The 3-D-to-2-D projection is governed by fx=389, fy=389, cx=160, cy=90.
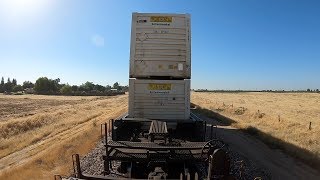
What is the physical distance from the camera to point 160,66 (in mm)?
12906

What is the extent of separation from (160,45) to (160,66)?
711 millimetres

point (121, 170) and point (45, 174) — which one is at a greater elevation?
point (121, 170)

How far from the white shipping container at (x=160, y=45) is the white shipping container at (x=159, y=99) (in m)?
0.30

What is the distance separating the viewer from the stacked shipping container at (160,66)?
42.0 ft

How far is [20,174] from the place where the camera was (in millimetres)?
15234

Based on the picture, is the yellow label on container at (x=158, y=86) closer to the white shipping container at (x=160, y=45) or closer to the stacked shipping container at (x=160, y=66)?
the stacked shipping container at (x=160, y=66)

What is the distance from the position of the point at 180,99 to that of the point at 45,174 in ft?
19.5

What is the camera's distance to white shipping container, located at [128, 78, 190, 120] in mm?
12750

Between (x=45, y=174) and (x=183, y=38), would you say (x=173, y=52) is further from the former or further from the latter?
(x=45, y=174)

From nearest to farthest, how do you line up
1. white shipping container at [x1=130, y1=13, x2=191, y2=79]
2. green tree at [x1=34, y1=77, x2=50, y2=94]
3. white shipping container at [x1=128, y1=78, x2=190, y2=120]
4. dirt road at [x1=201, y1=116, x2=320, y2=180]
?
white shipping container at [x1=128, y1=78, x2=190, y2=120] → white shipping container at [x1=130, y1=13, x2=191, y2=79] → dirt road at [x1=201, y1=116, x2=320, y2=180] → green tree at [x1=34, y1=77, x2=50, y2=94]

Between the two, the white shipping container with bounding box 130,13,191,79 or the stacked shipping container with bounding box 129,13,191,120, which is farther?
the white shipping container with bounding box 130,13,191,79

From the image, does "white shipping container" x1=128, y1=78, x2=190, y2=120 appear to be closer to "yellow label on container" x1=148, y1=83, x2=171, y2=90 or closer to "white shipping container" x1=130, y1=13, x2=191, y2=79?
"yellow label on container" x1=148, y1=83, x2=171, y2=90

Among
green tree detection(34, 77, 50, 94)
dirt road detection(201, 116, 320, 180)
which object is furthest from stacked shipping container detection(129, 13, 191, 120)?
green tree detection(34, 77, 50, 94)

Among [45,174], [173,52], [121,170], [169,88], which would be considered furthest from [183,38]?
[45,174]
